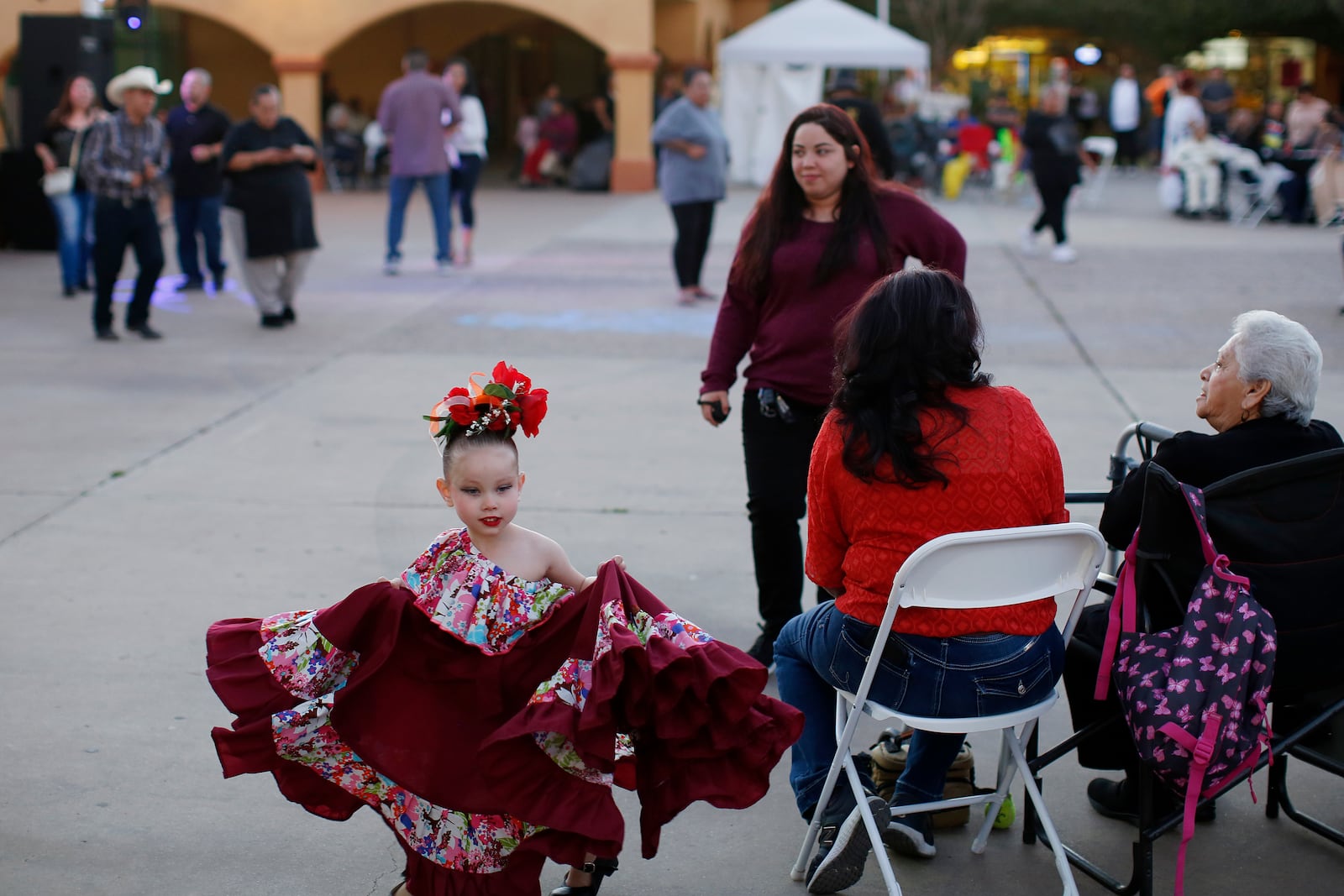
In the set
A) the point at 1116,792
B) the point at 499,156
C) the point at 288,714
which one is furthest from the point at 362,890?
the point at 499,156

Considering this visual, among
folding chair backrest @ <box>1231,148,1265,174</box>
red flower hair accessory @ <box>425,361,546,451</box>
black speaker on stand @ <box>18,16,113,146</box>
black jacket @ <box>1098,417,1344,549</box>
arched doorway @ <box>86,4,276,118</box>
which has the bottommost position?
black jacket @ <box>1098,417,1344,549</box>

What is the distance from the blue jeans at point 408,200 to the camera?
12992 mm

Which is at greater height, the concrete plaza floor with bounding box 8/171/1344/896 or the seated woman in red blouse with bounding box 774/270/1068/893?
the seated woman in red blouse with bounding box 774/270/1068/893

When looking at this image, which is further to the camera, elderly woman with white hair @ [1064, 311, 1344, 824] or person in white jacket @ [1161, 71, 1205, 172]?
person in white jacket @ [1161, 71, 1205, 172]

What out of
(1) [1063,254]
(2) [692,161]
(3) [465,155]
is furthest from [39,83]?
(1) [1063,254]

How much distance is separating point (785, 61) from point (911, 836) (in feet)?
65.8

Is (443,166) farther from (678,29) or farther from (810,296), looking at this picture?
(678,29)

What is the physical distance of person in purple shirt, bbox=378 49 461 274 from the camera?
42.0 ft

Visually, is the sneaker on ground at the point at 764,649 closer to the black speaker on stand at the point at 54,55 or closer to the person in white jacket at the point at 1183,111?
the black speaker on stand at the point at 54,55

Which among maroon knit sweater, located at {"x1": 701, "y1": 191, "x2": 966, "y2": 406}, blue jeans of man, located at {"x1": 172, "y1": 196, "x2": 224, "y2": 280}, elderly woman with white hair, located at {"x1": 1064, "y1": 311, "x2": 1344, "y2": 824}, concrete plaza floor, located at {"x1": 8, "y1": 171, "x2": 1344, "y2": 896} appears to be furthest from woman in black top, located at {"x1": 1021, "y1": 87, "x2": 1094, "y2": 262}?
elderly woman with white hair, located at {"x1": 1064, "y1": 311, "x2": 1344, "y2": 824}

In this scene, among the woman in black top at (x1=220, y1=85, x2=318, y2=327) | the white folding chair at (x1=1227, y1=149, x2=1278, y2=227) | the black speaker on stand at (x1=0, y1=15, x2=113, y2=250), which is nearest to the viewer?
the woman in black top at (x1=220, y1=85, x2=318, y2=327)

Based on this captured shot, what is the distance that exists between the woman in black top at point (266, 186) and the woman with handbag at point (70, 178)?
6.24 ft

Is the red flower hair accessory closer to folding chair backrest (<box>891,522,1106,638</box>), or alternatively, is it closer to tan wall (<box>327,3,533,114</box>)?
folding chair backrest (<box>891,522,1106,638</box>)

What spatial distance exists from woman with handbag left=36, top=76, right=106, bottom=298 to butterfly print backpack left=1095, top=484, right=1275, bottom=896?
10105 millimetres
